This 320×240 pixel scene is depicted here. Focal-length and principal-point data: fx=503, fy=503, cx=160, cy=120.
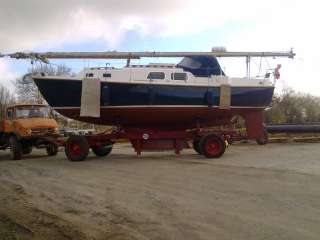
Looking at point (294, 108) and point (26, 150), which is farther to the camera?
point (294, 108)

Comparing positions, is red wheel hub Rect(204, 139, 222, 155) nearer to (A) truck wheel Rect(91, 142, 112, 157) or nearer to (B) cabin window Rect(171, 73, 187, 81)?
(B) cabin window Rect(171, 73, 187, 81)

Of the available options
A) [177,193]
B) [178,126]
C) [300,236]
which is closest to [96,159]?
[178,126]

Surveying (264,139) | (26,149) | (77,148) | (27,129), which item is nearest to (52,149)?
(26,149)

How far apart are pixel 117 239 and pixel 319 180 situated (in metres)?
6.23

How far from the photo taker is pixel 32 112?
→ 21.0m

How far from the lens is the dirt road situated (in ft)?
24.6

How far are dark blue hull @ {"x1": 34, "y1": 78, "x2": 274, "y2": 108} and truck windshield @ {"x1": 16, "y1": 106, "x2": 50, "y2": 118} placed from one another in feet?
10.6

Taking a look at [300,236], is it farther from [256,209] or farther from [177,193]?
[177,193]

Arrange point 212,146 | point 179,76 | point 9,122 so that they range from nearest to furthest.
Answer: point 212,146
point 179,76
point 9,122

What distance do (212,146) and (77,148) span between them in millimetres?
4729

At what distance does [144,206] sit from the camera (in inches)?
364

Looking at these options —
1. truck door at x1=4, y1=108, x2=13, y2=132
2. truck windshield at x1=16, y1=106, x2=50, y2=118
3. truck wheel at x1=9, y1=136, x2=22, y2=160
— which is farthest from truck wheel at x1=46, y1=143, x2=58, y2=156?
truck door at x1=4, y1=108, x2=13, y2=132

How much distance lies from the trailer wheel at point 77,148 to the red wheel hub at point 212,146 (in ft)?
13.7

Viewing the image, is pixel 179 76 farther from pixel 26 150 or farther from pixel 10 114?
pixel 26 150
